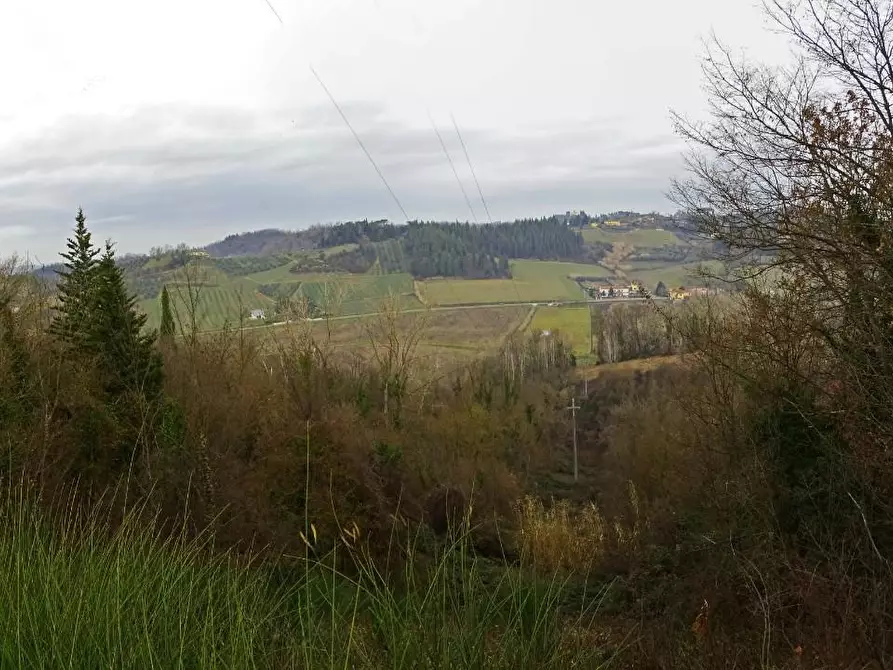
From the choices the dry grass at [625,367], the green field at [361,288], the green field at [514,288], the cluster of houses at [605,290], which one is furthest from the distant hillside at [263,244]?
the dry grass at [625,367]

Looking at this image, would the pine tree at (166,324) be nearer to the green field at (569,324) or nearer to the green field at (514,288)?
the green field at (569,324)

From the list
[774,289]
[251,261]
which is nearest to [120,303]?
[774,289]

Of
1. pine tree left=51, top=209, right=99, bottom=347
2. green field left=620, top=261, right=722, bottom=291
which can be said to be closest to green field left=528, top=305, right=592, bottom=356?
green field left=620, top=261, right=722, bottom=291

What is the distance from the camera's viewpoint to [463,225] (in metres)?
105

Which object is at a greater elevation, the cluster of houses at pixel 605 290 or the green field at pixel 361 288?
the green field at pixel 361 288

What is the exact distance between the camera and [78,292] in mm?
24422

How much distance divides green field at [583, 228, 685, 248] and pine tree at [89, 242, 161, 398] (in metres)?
113

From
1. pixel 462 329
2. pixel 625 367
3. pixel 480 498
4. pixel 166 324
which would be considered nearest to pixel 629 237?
pixel 462 329

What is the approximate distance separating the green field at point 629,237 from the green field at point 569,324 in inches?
1602

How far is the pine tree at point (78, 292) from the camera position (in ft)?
70.6

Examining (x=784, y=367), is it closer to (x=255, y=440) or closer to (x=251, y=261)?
(x=255, y=440)

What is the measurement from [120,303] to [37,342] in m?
2.64

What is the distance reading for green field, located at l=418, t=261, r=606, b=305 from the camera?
95.3 meters

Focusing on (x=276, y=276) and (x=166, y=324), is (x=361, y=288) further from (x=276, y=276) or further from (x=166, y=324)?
(x=166, y=324)
